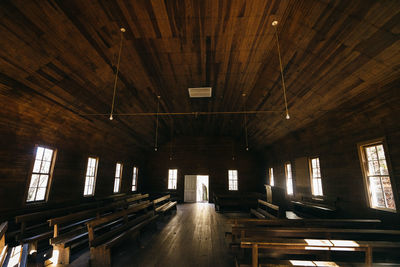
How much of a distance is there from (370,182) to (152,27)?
19.3ft

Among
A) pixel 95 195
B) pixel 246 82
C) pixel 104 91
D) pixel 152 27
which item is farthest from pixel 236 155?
pixel 152 27

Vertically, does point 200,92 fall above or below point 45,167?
above

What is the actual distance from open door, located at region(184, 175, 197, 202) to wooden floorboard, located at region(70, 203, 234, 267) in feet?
20.6

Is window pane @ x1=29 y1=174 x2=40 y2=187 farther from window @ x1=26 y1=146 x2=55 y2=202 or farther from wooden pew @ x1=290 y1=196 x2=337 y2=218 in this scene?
wooden pew @ x1=290 y1=196 x2=337 y2=218

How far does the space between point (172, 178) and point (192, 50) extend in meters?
9.45

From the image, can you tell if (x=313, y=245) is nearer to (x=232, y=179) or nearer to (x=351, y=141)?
(x=351, y=141)

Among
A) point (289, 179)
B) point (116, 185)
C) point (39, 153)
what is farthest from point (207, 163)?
point (39, 153)

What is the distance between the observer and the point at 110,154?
800cm

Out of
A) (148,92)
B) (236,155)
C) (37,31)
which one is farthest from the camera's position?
(236,155)

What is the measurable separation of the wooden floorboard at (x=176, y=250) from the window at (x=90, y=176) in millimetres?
3239

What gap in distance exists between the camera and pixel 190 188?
1198 cm

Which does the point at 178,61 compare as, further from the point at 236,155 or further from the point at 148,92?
the point at 236,155

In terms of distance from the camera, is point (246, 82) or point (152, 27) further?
point (246, 82)

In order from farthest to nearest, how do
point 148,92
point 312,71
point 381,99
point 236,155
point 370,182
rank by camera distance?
1. point 236,155
2. point 148,92
3. point 370,182
4. point 312,71
5. point 381,99
